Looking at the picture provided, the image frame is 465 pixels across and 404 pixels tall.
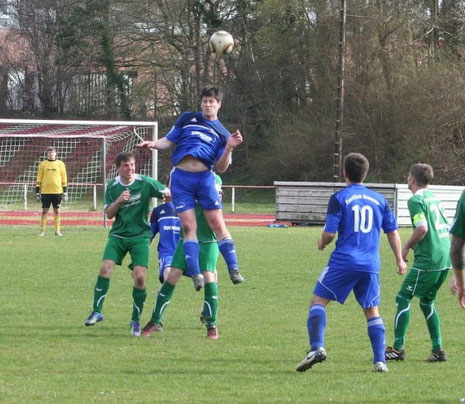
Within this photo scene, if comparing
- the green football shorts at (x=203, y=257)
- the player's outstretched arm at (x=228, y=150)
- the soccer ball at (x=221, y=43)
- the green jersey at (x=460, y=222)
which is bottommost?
the green football shorts at (x=203, y=257)

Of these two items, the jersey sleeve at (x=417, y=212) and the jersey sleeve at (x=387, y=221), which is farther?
the jersey sleeve at (x=417, y=212)

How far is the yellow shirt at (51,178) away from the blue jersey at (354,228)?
15188mm

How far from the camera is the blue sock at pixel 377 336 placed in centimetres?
754

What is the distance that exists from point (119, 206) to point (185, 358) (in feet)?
6.52

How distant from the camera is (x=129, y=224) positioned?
9680 millimetres

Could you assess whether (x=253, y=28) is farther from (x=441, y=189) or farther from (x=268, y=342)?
(x=268, y=342)

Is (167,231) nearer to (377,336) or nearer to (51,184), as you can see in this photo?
(377,336)

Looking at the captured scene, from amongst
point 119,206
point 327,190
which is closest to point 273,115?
point 327,190

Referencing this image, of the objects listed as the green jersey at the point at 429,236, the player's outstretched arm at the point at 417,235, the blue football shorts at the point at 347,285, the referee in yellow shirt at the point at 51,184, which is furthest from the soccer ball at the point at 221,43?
the referee in yellow shirt at the point at 51,184

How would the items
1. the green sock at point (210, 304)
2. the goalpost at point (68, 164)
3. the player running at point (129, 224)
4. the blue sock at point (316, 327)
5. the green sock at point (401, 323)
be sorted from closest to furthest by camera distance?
the blue sock at point (316, 327) → the green sock at point (401, 323) → the green sock at point (210, 304) → the player running at point (129, 224) → the goalpost at point (68, 164)

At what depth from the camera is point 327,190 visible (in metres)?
27.5

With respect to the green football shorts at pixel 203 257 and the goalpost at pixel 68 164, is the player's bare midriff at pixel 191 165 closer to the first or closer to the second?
the green football shorts at pixel 203 257

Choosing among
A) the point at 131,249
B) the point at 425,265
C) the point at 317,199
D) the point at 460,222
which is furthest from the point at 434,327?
the point at 317,199

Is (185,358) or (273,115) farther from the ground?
(273,115)
